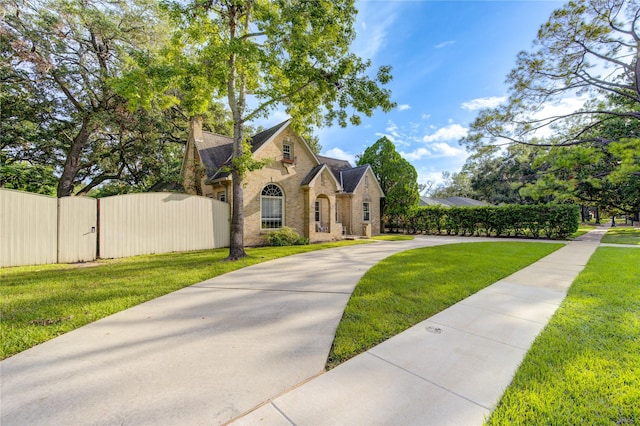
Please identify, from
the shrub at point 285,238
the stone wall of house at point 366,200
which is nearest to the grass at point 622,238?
the stone wall of house at point 366,200

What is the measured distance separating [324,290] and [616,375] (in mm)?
4110

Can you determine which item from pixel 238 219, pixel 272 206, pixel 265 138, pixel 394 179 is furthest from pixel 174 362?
pixel 394 179

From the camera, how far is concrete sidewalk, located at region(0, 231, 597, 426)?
2.14 metres

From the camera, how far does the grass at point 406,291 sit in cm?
346

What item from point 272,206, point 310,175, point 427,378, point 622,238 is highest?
point 310,175

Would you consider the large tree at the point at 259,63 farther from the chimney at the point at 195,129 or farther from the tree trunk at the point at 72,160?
the tree trunk at the point at 72,160

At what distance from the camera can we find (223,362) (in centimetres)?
287

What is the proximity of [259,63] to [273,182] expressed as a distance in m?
6.15

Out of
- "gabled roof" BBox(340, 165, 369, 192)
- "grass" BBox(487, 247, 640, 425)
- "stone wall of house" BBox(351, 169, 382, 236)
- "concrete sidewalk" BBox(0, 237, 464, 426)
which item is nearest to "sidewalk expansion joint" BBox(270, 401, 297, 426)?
"concrete sidewalk" BBox(0, 237, 464, 426)

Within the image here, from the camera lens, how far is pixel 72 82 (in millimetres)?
15469

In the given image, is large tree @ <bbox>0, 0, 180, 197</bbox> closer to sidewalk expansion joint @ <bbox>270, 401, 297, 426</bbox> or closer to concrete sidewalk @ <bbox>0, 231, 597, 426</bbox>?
concrete sidewalk @ <bbox>0, 231, 597, 426</bbox>

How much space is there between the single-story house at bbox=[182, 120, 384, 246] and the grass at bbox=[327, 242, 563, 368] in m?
7.53

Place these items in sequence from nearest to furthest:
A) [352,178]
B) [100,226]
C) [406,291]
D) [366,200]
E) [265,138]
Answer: [406,291] → [100,226] → [265,138] → [366,200] → [352,178]

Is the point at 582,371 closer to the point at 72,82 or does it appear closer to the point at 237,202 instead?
the point at 237,202
